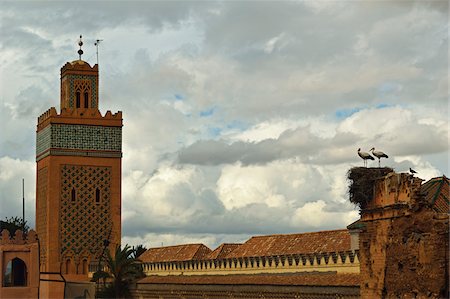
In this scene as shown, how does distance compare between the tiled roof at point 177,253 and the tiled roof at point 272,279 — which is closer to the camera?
the tiled roof at point 272,279

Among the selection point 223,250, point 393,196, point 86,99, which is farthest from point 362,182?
point 86,99

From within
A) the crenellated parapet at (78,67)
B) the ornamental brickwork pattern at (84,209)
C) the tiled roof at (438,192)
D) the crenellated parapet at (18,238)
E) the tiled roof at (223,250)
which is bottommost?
the tiled roof at (223,250)

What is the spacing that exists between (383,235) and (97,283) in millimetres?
20113

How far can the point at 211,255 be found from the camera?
3572 centimetres

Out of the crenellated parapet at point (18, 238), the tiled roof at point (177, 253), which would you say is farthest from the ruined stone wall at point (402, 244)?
the crenellated parapet at point (18, 238)

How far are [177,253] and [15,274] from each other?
6.98 m

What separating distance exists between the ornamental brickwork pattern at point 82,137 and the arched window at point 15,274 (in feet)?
16.1

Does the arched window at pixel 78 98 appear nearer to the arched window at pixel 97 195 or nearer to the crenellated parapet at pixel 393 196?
the arched window at pixel 97 195

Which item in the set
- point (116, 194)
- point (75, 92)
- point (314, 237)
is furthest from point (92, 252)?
point (314, 237)

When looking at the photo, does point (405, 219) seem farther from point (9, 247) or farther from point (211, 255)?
point (9, 247)

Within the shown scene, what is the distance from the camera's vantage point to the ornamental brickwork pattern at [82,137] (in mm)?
41906

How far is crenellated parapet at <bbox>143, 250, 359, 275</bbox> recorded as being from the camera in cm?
2394

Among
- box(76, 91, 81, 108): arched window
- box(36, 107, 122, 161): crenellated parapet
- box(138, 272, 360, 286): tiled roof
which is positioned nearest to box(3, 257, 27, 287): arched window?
box(36, 107, 122, 161): crenellated parapet

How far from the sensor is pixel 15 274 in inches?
1592
